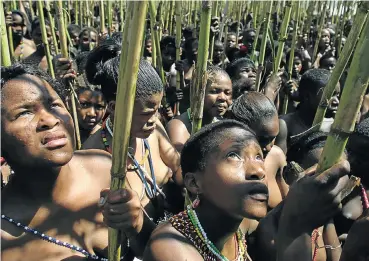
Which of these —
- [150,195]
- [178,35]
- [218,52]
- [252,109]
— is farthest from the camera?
[218,52]

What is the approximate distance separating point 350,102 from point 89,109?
2.13 meters

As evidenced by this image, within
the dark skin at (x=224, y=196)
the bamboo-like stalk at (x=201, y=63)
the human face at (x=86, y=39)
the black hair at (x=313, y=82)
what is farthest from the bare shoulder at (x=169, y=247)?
the human face at (x=86, y=39)

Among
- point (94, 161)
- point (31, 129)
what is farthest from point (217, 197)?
point (31, 129)

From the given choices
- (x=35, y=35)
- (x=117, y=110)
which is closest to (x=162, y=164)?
(x=117, y=110)

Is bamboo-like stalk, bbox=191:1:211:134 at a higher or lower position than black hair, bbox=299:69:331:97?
higher

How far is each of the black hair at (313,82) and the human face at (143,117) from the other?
1.69 metres

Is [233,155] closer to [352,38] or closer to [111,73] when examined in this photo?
[352,38]

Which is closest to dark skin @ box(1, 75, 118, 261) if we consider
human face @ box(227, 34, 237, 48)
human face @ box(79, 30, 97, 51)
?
human face @ box(79, 30, 97, 51)

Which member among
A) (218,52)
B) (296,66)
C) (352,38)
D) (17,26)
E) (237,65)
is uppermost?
(352,38)

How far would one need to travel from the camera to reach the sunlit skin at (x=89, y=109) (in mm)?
2727

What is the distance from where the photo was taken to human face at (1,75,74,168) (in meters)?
1.12

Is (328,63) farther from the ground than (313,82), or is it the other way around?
(313,82)

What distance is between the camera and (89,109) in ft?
8.95

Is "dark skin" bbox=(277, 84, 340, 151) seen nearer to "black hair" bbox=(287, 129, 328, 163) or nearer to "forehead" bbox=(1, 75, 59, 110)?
"black hair" bbox=(287, 129, 328, 163)
